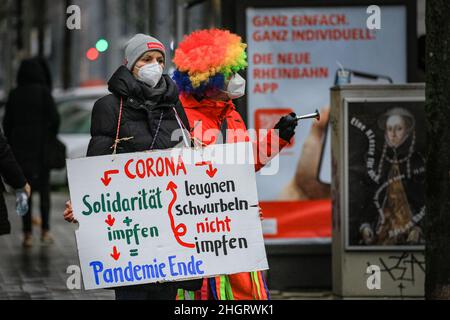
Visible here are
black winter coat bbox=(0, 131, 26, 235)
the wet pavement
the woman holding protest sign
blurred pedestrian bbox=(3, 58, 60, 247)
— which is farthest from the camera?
blurred pedestrian bbox=(3, 58, 60, 247)

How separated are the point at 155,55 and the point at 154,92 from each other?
8.5 inches

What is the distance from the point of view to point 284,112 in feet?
30.5

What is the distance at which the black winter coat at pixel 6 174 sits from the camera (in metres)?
6.57

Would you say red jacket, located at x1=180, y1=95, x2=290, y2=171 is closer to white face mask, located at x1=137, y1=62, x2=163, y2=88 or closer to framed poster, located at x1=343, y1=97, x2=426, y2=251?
white face mask, located at x1=137, y1=62, x2=163, y2=88

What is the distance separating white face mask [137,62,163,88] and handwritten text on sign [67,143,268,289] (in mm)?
368

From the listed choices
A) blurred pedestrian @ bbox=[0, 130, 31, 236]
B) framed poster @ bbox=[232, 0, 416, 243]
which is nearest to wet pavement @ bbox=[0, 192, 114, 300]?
framed poster @ bbox=[232, 0, 416, 243]

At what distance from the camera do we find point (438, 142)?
623 cm

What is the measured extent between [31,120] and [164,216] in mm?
6478

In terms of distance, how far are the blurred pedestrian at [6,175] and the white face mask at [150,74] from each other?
1118 mm

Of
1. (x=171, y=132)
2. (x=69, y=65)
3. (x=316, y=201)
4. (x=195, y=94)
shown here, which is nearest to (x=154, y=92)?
(x=171, y=132)

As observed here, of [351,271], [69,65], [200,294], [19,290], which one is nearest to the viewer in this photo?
[200,294]

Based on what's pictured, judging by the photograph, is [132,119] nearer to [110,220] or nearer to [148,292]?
[110,220]

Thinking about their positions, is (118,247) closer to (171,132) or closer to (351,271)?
(171,132)

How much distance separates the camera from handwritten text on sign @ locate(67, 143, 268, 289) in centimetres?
563
